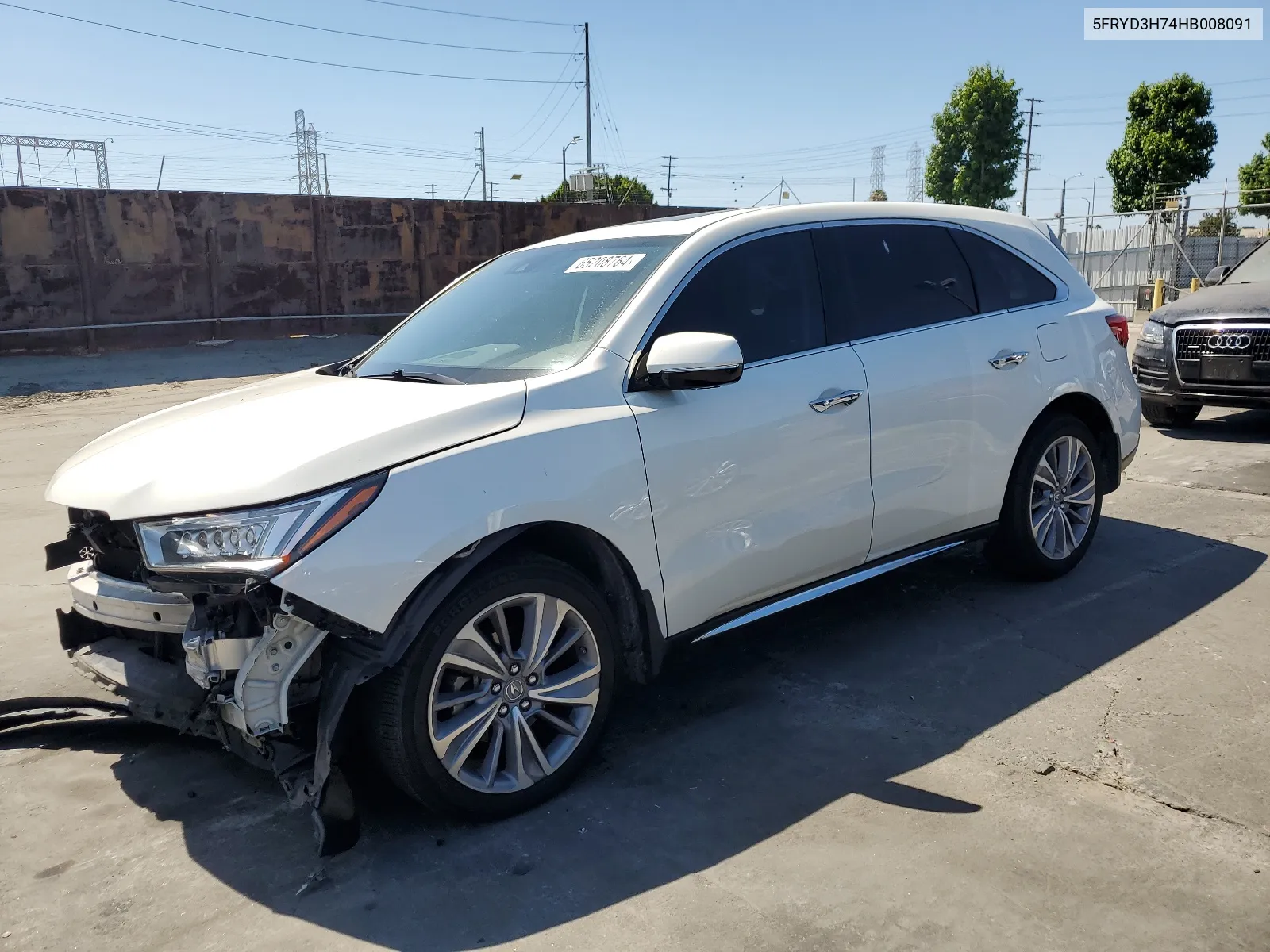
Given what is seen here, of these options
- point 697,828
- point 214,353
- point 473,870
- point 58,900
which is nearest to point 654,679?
point 697,828

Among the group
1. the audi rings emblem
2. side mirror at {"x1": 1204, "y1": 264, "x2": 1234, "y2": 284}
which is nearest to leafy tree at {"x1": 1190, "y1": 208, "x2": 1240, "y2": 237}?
side mirror at {"x1": 1204, "y1": 264, "x2": 1234, "y2": 284}

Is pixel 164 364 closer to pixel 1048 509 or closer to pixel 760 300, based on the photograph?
pixel 760 300

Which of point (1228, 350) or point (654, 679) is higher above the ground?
point (1228, 350)

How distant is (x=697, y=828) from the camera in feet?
10.1

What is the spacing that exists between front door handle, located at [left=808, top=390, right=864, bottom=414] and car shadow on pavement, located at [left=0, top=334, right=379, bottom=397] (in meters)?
13.2

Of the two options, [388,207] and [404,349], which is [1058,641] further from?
[388,207]

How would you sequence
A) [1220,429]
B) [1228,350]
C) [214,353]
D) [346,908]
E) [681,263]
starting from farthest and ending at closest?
[214,353] → [1220,429] → [1228,350] → [681,263] → [346,908]

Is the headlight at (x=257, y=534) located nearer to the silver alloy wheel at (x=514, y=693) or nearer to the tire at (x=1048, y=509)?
the silver alloy wheel at (x=514, y=693)

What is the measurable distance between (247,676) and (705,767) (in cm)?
153

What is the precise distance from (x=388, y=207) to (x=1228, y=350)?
53.6 ft

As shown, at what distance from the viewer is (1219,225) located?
25438 mm

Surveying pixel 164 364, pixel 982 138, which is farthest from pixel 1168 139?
pixel 164 364

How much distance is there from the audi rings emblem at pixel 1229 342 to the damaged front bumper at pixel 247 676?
809 cm

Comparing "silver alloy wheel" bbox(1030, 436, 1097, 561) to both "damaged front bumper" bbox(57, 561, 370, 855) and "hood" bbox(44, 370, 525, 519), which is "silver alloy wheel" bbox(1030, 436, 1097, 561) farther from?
"damaged front bumper" bbox(57, 561, 370, 855)
